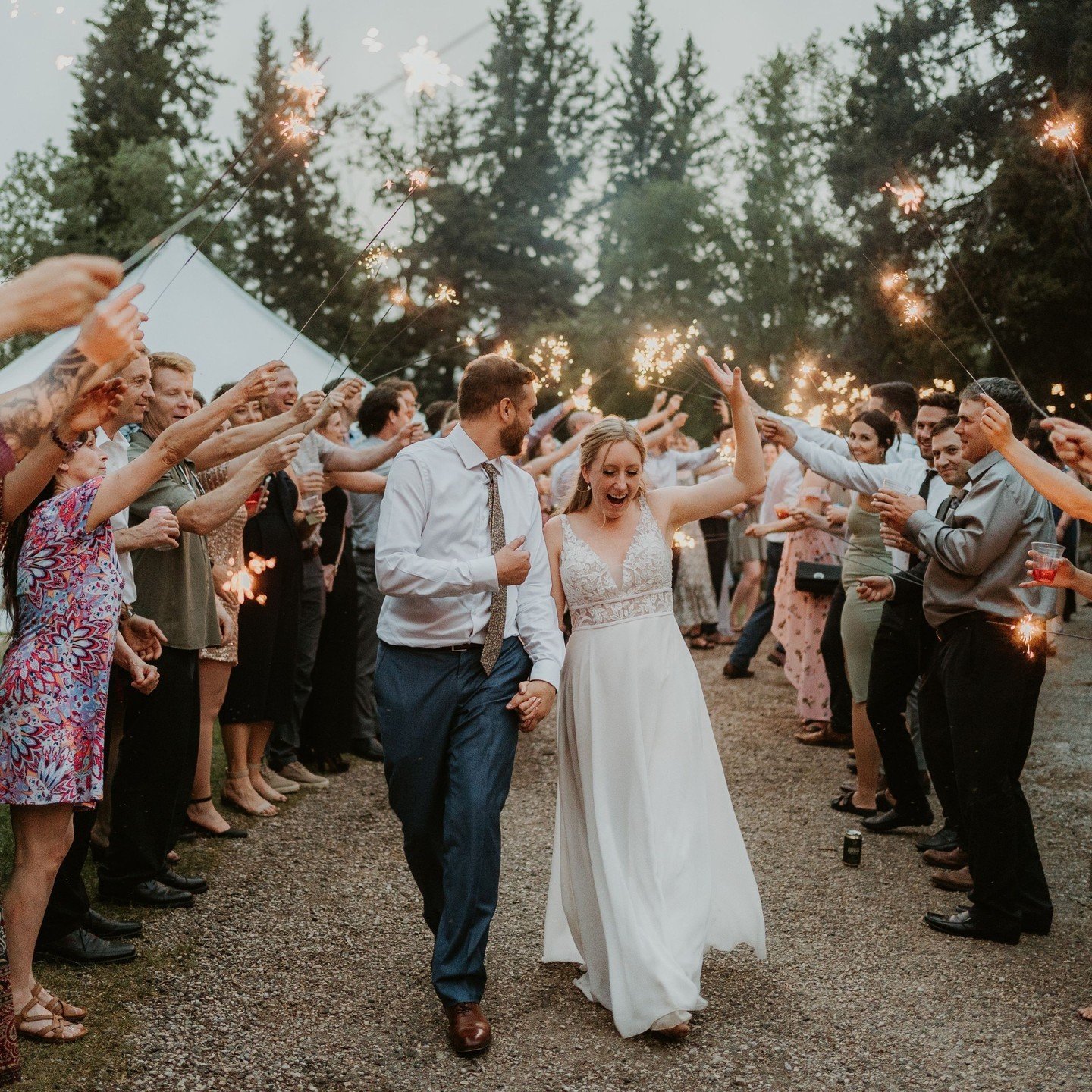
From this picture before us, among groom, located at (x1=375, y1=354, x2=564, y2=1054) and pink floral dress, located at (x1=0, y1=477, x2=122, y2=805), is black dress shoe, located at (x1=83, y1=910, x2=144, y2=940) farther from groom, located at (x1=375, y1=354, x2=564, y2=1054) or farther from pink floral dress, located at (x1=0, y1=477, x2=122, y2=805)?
groom, located at (x1=375, y1=354, x2=564, y2=1054)

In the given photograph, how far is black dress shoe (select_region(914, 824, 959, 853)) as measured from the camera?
5.91m

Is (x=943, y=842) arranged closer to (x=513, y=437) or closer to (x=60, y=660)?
(x=513, y=437)

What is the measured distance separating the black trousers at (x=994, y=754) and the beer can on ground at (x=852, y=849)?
83 cm

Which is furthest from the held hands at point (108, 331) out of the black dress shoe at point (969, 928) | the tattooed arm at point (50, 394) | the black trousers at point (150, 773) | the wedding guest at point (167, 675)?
the black dress shoe at point (969, 928)

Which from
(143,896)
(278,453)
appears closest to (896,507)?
(278,453)

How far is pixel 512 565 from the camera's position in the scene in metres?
3.80

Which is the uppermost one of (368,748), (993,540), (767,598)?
(993,540)

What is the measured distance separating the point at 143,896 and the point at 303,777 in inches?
88.6

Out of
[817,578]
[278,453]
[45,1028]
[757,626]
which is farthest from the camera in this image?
[757,626]

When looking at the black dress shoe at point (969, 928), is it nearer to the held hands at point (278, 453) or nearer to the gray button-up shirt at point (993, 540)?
the gray button-up shirt at point (993, 540)

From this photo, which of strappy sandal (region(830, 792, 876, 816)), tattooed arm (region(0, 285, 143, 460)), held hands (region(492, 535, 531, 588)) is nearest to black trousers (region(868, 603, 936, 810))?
strappy sandal (region(830, 792, 876, 816))

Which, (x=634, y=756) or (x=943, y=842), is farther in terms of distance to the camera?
(x=943, y=842)

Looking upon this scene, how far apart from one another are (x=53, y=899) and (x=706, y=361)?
309 centimetres

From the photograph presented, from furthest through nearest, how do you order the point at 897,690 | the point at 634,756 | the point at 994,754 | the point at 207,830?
the point at 897,690, the point at 207,830, the point at 994,754, the point at 634,756
